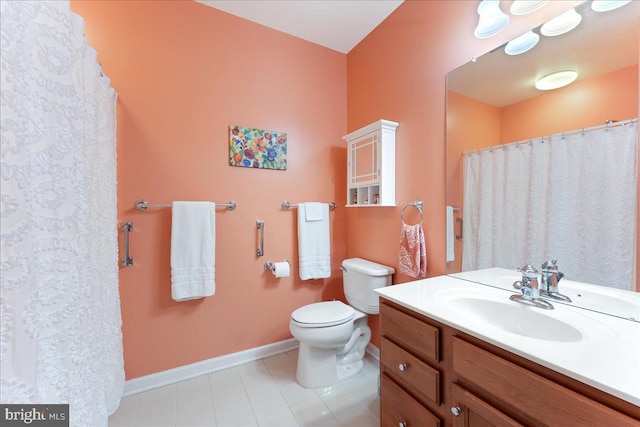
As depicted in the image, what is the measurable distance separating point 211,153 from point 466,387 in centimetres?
189

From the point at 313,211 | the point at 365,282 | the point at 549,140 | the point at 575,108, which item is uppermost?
the point at 575,108

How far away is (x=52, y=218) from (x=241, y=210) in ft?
4.29

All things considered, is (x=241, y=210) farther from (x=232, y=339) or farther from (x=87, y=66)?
(x=87, y=66)

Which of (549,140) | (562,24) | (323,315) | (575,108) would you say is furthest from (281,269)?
(562,24)

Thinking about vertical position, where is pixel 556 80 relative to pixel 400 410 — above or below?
above

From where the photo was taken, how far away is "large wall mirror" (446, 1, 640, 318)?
2.96ft

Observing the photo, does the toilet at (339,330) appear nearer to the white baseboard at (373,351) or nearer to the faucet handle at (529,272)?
the white baseboard at (373,351)

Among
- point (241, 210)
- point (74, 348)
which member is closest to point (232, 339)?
point (241, 210)

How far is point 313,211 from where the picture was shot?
207 centimetres

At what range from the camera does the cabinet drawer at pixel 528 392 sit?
0.55 meters

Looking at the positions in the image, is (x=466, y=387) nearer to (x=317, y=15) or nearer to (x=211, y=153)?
(x=211, y=153)

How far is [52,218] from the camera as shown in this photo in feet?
1.94

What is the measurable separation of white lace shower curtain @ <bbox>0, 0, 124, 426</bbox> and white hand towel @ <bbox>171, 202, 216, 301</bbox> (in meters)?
0.88

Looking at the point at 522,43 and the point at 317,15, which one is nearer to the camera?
the point at 522,43
